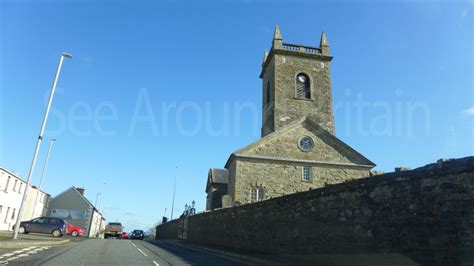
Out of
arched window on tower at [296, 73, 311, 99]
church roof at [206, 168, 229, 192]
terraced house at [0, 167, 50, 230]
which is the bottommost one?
terraced house at [0, 167, 50, 230]

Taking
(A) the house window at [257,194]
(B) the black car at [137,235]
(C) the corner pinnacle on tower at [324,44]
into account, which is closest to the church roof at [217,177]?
(B) the black car at [137,235]

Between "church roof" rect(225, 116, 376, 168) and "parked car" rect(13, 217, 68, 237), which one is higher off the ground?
"church roof" rect(225, 116, 376, 168)

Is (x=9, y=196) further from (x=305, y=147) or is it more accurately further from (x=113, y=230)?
(x=305, y=147)

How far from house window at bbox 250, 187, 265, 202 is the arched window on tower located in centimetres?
1165

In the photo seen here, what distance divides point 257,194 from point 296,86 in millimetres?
12842

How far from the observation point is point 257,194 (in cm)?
2542

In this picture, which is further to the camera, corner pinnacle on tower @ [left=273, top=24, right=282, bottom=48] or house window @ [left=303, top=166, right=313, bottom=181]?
corner pinnacle on tower @ [left=273, top=24, right=282, bottom=48]

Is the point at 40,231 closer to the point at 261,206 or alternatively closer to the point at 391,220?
the point at 261,206

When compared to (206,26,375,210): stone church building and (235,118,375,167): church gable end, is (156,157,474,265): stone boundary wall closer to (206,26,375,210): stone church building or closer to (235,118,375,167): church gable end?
(206,26,375,210): stone church building

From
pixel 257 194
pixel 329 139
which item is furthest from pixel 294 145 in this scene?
pixel 257 194

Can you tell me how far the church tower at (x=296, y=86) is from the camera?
31.9 metres

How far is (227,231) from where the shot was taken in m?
17.9

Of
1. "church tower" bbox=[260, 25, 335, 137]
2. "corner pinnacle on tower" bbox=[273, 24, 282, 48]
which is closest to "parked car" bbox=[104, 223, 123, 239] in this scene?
"church tower" bbox=[260, 25, 335, 137]

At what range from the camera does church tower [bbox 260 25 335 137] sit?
31875 millimetres
